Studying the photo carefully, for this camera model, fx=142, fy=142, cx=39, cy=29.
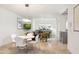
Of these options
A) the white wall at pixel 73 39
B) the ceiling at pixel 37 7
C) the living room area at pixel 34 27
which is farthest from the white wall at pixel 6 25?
the white wall at pixel 73 39

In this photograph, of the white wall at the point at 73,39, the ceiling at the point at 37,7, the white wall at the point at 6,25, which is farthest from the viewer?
the white wall at the point at 6,25

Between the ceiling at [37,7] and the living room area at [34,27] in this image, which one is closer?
the ceiling at [37,7]

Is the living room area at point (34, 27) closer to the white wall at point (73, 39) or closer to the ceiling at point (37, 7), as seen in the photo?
the ceiling at point (37, 7)

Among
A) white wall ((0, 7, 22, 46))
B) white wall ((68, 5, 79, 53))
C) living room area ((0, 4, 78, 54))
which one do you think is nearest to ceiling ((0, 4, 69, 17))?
living room area ((0, 4, 78, 54))

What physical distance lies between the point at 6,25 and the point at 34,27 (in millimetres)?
3581

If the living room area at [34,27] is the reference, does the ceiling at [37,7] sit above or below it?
above

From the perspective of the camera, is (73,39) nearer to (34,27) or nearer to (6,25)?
(6,25)

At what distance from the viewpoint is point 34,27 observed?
392 inches

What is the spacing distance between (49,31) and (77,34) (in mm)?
6332

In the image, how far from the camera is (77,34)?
3.64 m

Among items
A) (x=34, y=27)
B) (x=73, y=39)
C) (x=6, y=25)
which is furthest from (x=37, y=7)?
(x=34, y=27)

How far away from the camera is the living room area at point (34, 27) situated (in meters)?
6.21
